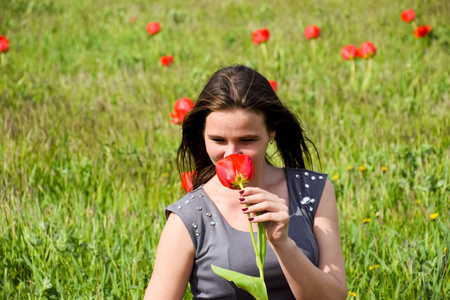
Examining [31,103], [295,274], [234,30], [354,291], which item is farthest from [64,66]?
[295,274]

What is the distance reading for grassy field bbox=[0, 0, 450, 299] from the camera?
2582 mm

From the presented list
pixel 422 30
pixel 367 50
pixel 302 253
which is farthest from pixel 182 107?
pixel 422 30

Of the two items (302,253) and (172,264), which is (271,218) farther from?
(172,264)

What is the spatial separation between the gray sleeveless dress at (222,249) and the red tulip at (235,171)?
1.33ft

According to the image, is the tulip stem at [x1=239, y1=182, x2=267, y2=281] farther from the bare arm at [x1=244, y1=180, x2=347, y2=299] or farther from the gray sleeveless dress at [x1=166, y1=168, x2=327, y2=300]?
the gray sleeveless dress at [x1=166, y1=168, x2=327, y2=300]

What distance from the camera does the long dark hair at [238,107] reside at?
1869 mm

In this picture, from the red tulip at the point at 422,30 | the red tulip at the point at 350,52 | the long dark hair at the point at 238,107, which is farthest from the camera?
the red tulip at the point at 422,30

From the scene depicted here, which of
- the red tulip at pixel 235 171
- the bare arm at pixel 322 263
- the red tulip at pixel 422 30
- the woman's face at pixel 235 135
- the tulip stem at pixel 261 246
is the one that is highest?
the red tulip at pixel 422 30

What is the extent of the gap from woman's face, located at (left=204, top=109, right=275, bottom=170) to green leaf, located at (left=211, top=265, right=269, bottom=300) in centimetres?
44

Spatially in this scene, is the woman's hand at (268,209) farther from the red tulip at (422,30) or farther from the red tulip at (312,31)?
the red tulip at (422,30)

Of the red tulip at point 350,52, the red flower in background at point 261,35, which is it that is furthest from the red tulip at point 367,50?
the red flower in background at point 261,35

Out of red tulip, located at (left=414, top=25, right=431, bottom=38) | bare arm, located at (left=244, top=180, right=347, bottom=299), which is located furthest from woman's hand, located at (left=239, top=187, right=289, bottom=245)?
red tulip, located at (left=414, top=25, right=431, bottom=38)

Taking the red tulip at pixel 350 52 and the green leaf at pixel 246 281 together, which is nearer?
the green leaf at pixel 246 281

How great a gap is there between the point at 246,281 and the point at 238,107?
1.95 ft
